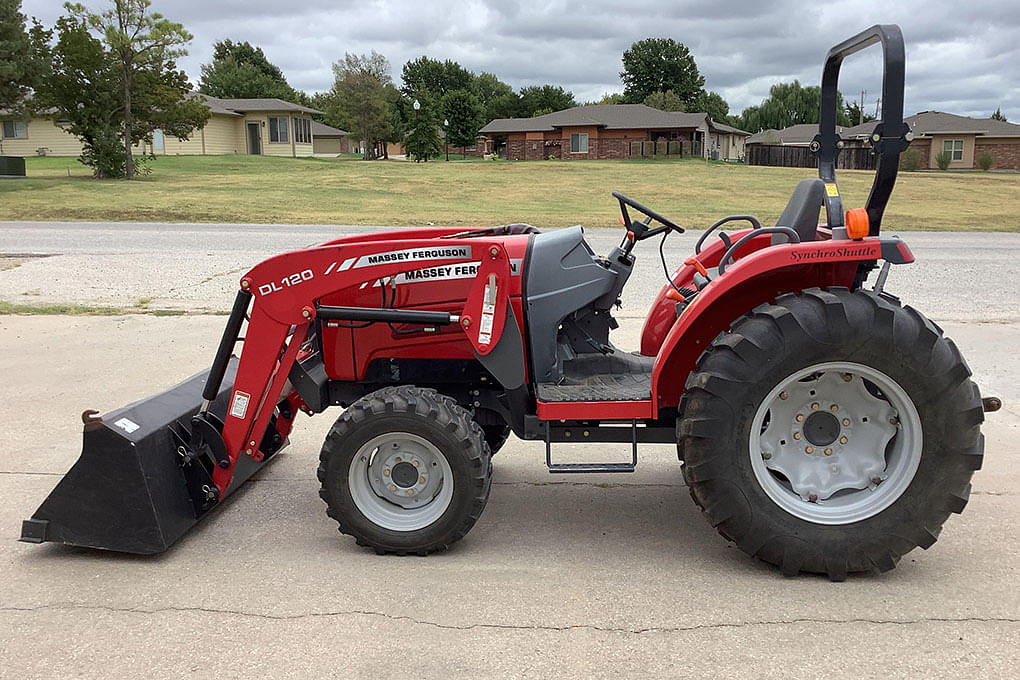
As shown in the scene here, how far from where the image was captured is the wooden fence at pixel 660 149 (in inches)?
2168

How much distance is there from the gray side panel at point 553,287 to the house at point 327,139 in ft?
236

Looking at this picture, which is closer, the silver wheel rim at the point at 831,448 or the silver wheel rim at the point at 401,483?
the silver wheel rim at the point at 831,448

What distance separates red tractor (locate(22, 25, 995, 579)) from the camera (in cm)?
339

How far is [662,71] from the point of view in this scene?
94.6m

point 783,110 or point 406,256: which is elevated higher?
point 783,110

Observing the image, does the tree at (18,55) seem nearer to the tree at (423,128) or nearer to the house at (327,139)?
the tree at (423,128)

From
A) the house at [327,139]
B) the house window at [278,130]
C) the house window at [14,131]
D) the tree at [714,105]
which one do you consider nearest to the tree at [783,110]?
the tree at [714,105]

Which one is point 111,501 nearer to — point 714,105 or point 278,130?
point 278,130

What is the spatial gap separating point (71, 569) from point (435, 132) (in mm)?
52287

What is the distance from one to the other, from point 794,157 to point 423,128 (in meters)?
22.3

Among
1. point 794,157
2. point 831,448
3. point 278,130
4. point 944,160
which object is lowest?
point 831,448

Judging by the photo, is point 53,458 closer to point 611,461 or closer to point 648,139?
point 611,461

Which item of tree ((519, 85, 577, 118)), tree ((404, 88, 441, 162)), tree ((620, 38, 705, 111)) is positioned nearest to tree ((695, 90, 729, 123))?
tree ((620, 38, 705, 111))

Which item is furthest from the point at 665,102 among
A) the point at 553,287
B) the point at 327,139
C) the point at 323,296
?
the point at 323,296
